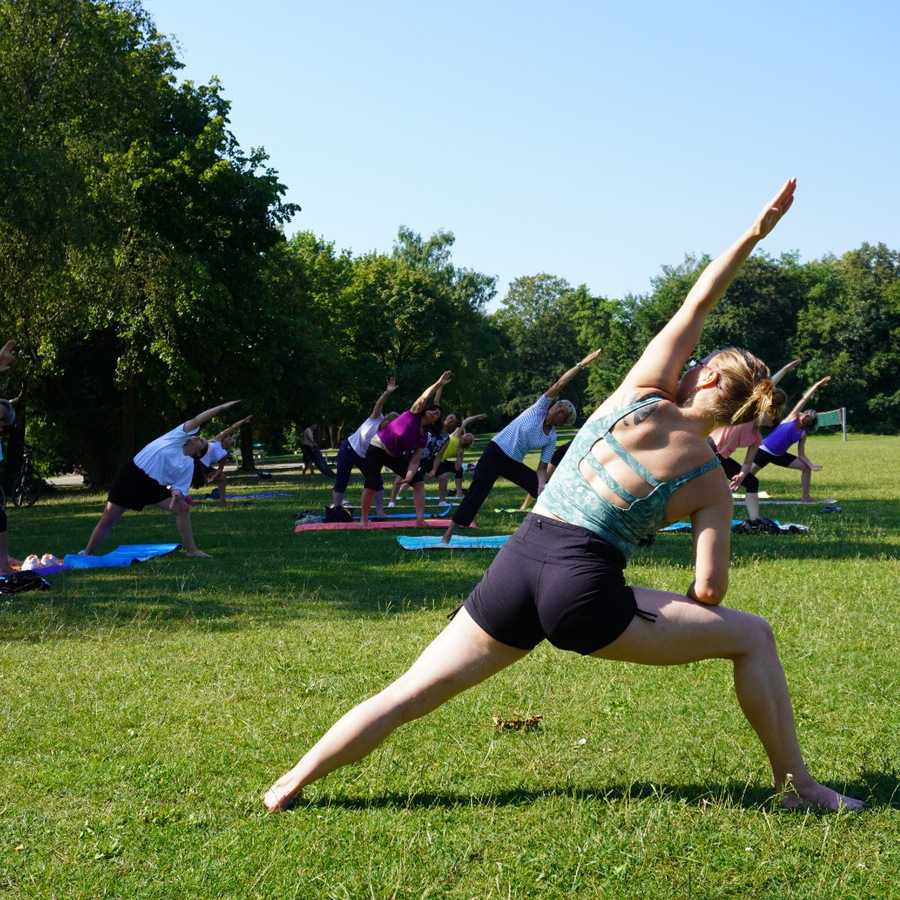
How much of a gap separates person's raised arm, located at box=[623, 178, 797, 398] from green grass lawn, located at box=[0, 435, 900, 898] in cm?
174

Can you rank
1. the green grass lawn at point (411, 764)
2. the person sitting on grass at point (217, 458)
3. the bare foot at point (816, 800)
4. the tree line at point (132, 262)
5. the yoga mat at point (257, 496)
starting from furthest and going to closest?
the yoga mat at point (257, 496) < the tree line at point (132, 262) < the person sitting on grass at point (217, 458) < the bare foot at point (816, 800) < the green grass lawn at point (411, 764)

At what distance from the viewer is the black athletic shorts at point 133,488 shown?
42.6 ft

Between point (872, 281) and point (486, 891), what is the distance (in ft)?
261

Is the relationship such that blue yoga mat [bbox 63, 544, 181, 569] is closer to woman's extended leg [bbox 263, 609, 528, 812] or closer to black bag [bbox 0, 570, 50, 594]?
black bag [bbox 0, 570, 50, 594]

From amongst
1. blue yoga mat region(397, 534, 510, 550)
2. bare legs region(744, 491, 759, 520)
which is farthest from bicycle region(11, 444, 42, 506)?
bare legs region(744, 491, 759, 520)

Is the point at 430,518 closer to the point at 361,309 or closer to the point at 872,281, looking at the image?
the point at 361,309

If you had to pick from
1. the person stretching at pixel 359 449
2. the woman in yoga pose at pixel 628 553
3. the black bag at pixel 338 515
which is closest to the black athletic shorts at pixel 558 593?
the woman in yoga pose at pixel 628 553

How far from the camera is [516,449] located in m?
13.6

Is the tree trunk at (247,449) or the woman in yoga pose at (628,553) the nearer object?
the woman in yoga pose at (628,553)

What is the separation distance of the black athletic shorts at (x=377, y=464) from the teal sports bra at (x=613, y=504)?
12.2m

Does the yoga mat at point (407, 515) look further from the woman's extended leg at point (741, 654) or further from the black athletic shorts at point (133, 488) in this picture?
the woman's extended leg at point (741, 654)

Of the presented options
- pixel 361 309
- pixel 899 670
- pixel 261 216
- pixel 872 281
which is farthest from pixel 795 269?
pixel 899 670

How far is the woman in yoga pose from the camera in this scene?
392 centimetres

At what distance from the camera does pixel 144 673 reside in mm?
6773
